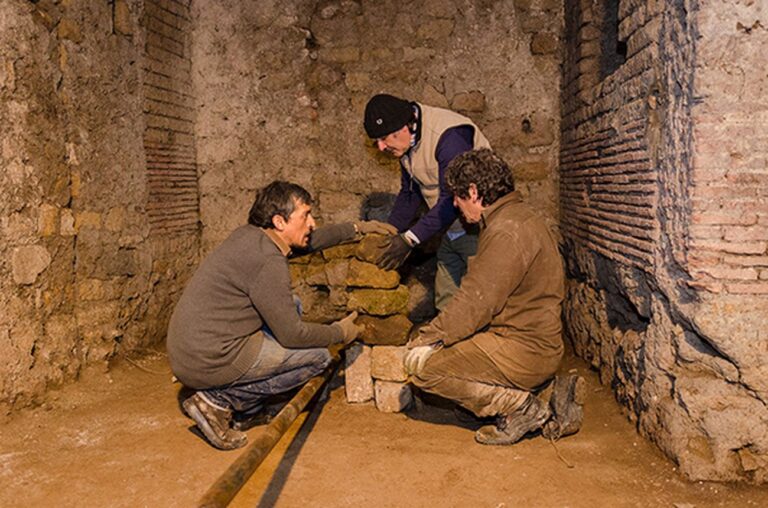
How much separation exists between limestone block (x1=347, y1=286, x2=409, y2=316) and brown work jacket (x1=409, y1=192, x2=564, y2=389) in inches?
18.2

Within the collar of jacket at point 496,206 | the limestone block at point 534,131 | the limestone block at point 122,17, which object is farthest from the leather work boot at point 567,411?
the limestone block at point 122,17

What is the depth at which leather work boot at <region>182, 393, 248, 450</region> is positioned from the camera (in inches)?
118

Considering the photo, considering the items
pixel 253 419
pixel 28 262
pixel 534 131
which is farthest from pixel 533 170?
pixel 28 262

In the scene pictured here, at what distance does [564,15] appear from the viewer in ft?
15.8

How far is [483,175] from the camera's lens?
2.92m

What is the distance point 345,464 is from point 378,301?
930 millimetres

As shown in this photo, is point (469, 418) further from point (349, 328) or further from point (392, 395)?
point (349, 328)

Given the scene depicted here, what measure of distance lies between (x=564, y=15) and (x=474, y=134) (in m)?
1.71

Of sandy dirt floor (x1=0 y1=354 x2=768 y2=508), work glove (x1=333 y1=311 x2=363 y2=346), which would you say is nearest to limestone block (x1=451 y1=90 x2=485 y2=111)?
work glove (x1=333 y1=311 x2=363 y2=346)

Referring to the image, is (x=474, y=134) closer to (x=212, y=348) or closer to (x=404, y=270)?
(x=404, y=270)

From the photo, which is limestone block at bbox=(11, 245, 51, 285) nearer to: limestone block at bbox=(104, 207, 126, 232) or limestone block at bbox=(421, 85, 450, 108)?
limestone block at bbox=(104, 207, 126, 232)

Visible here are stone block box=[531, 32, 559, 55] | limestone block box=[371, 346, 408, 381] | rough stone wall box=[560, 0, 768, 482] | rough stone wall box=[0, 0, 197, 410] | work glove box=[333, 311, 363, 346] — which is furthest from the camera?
stone block box=[531, 32, 559, 55]

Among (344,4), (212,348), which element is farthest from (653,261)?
(344,4)

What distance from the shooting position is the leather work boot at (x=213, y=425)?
299cm
